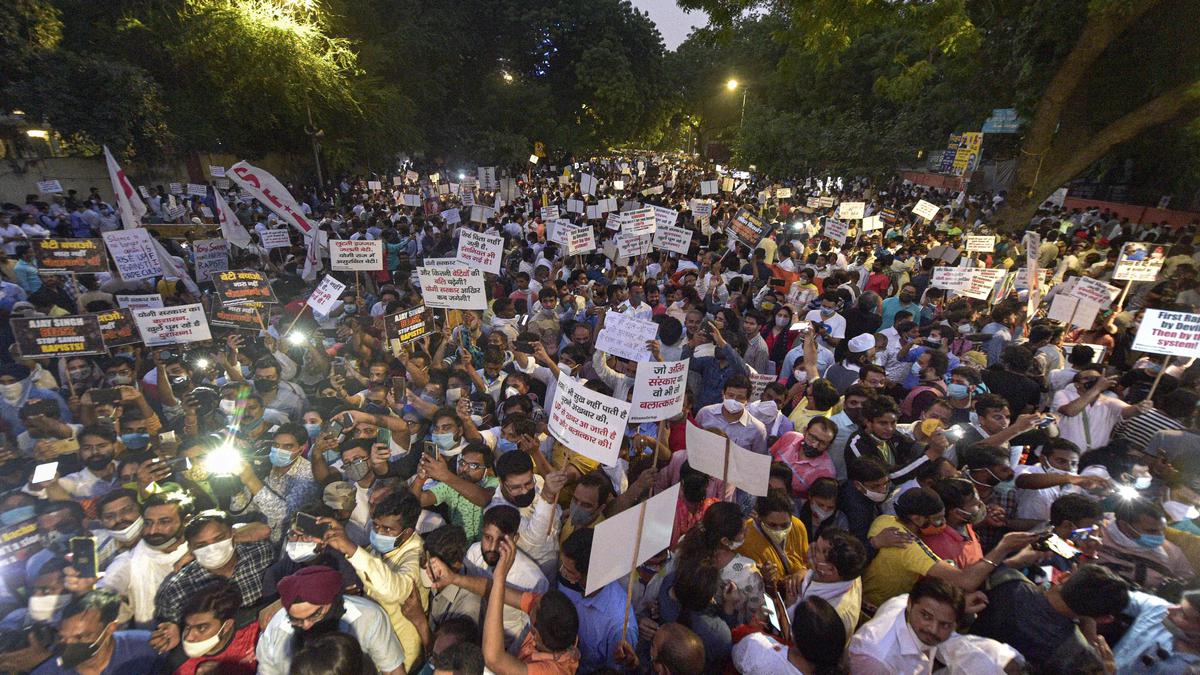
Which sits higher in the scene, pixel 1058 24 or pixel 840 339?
pixel 1058 24

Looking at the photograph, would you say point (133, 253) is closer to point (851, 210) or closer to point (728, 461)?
point (728, 461)

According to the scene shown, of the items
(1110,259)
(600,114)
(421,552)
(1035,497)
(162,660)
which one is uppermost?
(600,114)

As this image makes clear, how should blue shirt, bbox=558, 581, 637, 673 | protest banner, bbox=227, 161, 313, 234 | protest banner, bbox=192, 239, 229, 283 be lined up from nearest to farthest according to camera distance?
blue shirt, bbox=558, 581, 637, 673
protest banner, bbox=227, 161, 313, 234
protest banner, bbox=192, 239, 229, 283

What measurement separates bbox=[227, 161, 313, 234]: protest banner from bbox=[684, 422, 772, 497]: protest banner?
26.8ft

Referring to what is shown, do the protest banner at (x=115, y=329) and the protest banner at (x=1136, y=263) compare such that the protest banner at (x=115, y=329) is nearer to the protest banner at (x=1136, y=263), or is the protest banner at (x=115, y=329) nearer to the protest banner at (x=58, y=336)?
the protest banner at (x=58, y=336)

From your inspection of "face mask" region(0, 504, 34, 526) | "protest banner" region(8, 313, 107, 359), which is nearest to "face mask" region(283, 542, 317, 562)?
"face mask" region(0, 504, 34, 526)

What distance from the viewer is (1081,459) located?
4684 mm

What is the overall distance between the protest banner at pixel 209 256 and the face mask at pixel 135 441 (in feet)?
22.6

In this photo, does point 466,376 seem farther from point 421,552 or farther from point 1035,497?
point 1035,497

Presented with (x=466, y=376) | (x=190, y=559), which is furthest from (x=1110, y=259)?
(x=190, y=559)

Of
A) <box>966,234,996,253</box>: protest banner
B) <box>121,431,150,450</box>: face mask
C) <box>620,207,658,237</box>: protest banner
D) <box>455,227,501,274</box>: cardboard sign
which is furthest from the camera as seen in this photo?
<box>966,234,996,253</box>: protest banner

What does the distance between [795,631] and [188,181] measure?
28.7m

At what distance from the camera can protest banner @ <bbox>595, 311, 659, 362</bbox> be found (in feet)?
17.7

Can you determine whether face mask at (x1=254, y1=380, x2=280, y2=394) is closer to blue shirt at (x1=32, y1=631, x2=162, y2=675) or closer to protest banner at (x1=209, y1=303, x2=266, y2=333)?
protest banner at (x1=209, y1=303, x2=266, y2=333)
